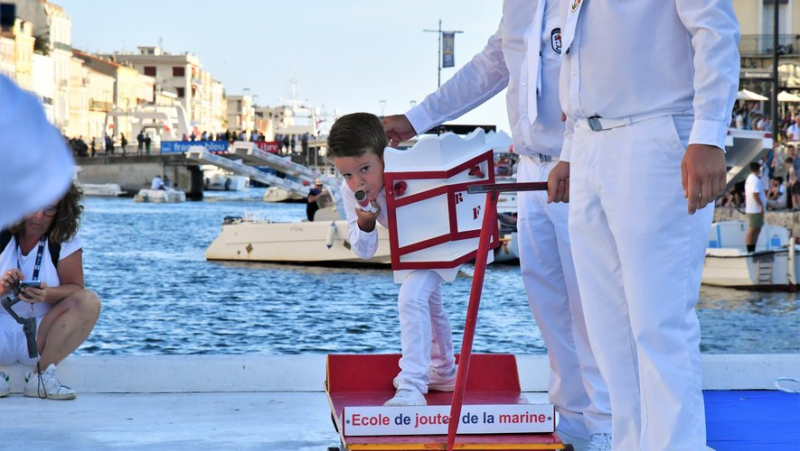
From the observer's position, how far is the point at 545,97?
14.6 feet

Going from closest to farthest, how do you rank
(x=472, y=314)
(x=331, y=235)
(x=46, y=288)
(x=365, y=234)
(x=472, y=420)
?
(x=472, y=314) → (x=472, y=420) → (x=365, y=234) → (x=46, y=288) → (x=331, y=235)

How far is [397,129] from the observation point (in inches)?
192

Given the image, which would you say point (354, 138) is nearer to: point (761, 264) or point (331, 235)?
point (761, 264)

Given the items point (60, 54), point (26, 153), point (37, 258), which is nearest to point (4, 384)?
point (37, 258)

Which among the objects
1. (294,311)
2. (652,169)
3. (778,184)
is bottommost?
(294,311)

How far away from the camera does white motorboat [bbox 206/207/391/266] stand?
107 feet

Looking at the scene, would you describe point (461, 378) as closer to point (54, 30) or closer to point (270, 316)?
point (270, 316)

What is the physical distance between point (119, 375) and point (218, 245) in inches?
1130

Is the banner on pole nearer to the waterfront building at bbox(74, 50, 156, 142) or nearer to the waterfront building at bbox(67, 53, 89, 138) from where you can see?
the waterfront building at bbox(67, 53, 89, 138)

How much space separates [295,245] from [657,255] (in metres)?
29.7

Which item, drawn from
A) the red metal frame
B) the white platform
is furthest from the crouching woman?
the red metal frame

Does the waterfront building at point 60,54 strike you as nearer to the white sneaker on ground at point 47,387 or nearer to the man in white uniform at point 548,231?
the white sneaker on ground at point 47,387

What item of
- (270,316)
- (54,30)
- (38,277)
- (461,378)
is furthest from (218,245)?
(54,30)

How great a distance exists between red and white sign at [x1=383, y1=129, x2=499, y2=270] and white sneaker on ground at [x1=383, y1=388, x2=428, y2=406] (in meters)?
0.49
